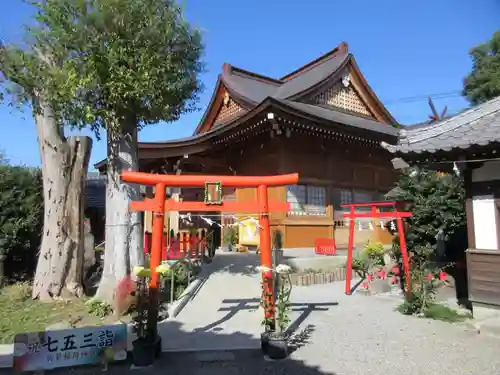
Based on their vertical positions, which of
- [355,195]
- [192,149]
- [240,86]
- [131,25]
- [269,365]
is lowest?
[269,365]

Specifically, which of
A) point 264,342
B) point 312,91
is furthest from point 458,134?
point 312,91

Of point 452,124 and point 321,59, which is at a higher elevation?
point 321,59

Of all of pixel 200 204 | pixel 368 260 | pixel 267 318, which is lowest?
pixel 267 318

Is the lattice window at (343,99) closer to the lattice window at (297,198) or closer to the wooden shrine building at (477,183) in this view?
the lattice window at (297,198)

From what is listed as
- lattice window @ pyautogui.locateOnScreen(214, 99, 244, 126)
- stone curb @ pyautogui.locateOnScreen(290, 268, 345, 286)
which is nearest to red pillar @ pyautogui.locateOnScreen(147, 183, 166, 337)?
stone curb @ pyautogui.locateOnScreen(290, 268, 345, 286)

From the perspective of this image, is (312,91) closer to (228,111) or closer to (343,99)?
(343,99)

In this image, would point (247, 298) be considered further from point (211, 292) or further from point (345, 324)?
point (345, 324)

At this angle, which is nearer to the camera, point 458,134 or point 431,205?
point 458,134

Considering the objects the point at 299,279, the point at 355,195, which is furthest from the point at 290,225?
the point at 355,195

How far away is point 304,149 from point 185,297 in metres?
7.04

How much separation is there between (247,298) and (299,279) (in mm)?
2407

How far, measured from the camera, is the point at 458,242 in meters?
11.2

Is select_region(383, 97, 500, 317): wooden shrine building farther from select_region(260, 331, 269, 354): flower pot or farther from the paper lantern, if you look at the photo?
select_region(260, 331, 269, 354): flower pot

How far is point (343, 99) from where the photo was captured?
16.7 m
